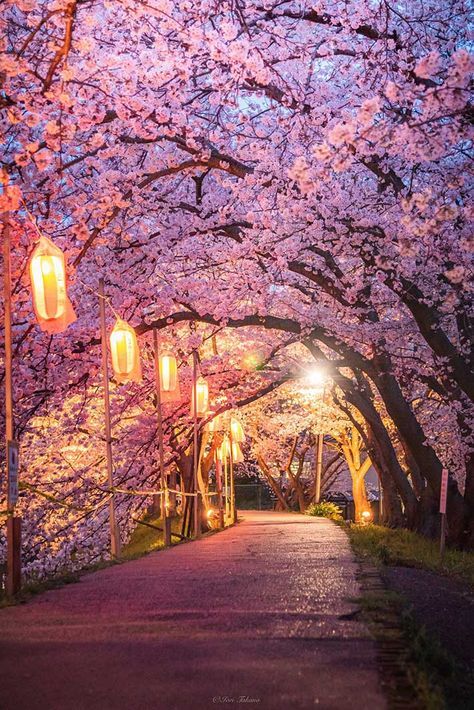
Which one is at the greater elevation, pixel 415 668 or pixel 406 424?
pixel 406 424

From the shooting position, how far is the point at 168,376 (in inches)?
664

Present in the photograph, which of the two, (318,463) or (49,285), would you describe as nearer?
(49,285)

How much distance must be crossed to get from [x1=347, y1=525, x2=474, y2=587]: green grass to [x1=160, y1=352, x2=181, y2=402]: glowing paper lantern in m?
4.69

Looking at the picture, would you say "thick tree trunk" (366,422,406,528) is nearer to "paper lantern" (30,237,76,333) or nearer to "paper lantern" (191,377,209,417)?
"paper lantern" (191,377,209,417)

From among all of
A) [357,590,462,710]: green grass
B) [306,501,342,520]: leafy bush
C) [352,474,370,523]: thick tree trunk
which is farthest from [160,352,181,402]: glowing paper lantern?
[306,501,342,520]: leafy bush

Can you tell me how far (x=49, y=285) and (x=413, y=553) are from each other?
7.68 metres

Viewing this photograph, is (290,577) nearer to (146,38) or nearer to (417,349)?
(146,38)

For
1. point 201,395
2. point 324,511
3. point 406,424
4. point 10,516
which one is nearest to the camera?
point 10,516

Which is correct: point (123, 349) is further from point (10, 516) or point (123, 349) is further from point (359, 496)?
point (359, 496)

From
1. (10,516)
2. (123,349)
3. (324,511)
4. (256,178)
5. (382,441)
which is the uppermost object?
(256,178)

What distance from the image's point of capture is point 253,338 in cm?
2244

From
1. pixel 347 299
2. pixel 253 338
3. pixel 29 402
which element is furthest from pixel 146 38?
pixel 253 338

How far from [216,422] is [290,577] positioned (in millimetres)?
15098

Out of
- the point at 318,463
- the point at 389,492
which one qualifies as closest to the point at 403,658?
the point at 389,492
